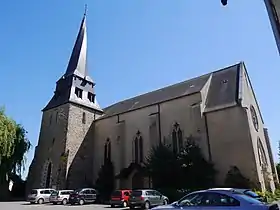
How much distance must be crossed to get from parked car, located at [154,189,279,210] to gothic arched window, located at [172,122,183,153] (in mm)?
18222

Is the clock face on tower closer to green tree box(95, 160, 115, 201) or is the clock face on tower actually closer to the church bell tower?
green tree box(95, 160, 115, 201)

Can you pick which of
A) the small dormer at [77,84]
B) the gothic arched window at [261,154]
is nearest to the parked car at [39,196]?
the small dormer at [77,84]

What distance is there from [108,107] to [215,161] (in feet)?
66.4

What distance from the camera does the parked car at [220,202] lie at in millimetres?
7488

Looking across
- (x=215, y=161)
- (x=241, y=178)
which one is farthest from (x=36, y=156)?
(x=241, y=178)

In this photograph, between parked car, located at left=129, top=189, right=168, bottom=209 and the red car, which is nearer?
parked car, located at left=129, top=189, right=168, bottom=209

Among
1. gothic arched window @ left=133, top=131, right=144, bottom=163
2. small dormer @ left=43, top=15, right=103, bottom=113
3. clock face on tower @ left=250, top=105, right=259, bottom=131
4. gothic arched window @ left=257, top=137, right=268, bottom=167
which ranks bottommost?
gothic arched window @ left=257, top=137, right=268, bottom=167

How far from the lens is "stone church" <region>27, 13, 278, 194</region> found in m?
23.7

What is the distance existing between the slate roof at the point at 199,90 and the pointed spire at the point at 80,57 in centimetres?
674

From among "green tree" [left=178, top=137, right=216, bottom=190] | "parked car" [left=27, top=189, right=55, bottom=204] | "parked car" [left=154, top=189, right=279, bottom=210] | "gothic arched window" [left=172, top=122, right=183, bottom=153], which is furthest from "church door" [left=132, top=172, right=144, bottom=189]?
"parked car" [left=154, top=189, right=279, bottom=210]

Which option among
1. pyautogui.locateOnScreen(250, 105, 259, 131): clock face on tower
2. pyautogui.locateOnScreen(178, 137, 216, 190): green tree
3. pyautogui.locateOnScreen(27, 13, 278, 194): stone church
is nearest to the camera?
pyautogui.locateOnScreen(178, 137, 216, 190): green tree

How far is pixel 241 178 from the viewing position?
21656 millimetres

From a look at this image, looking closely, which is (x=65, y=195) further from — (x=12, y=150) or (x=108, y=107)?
(x=108, y=107)

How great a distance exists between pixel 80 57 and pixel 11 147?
573 inches
